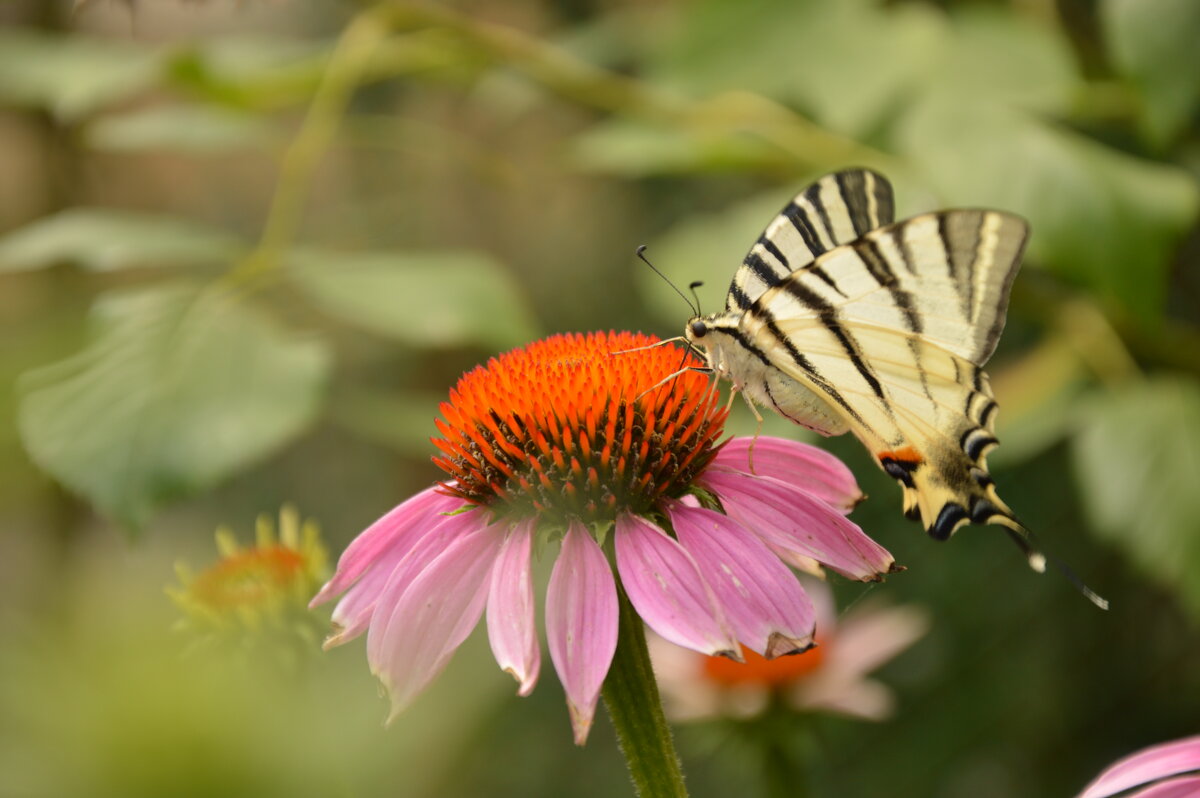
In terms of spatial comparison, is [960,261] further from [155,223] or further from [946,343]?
[155,223]

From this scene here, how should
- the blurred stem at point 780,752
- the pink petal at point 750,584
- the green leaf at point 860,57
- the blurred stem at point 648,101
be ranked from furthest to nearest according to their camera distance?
the blurred stem at point 648,101 < the green leaf at point 860,57 < the blurred stem at point 780,752 < the pink petal at point 750,584

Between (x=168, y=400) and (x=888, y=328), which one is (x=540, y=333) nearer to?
(x=168, y=400)

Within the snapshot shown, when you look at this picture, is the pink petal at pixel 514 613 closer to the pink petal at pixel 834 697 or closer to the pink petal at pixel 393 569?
the pink petal at pixel 393 569

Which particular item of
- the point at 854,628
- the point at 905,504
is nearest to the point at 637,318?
the point at 854,628

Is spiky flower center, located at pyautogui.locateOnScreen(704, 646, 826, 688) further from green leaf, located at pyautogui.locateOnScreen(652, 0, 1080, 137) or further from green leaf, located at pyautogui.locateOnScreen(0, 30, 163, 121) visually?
green leaf, located at pyautogui.locateOnScreen(0, 30, 163, 121)

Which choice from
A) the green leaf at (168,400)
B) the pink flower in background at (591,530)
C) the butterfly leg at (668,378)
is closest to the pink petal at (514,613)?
the pink flower in background at (591,530)

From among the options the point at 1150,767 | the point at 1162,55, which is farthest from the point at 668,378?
the point at 1162,55

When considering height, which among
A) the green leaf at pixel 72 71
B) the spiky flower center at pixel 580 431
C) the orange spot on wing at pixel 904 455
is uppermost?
Result: the green leaf at pixel 72 71
